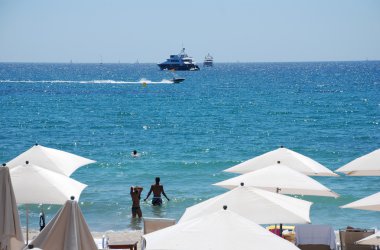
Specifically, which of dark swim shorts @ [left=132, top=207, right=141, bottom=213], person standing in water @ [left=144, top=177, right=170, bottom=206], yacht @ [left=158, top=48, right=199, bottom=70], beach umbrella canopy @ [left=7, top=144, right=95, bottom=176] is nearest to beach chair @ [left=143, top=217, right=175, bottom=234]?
beach umbrella canopy @ [left=7, top=144, right=95, bottom=176]

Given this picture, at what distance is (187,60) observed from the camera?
513 ft

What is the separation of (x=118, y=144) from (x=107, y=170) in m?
9.75

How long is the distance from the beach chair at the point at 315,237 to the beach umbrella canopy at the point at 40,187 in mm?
3758

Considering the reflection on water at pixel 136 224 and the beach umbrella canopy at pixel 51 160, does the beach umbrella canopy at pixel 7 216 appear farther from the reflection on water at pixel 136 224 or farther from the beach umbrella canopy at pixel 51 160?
the reflection on water at pixel 136 224

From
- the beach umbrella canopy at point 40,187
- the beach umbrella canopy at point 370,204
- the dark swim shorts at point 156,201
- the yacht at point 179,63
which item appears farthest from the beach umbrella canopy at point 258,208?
→ the yacht at point 179,63

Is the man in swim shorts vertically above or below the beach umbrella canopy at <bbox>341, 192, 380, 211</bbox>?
below

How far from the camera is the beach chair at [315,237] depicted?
1185cm

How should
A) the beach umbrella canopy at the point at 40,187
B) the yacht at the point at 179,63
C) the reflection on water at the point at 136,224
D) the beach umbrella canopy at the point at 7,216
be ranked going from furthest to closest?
1. the yacht at the point at 179,63
2. the reflection on water at the point at 136,224
3. the beach umbrella canopy at the point at 40,187
4. the beach umbrella canopy at the point at 7,216

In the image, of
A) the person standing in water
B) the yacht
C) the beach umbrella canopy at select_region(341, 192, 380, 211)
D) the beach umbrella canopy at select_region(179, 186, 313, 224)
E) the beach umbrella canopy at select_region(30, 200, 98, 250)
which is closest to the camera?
the beach umbrella canopy at select_region(30, 200, 98, 250)

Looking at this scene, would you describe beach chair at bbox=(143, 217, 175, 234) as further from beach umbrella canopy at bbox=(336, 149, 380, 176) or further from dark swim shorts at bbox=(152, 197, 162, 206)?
dark swim shorts at bbox=(152, 197, 162, 206)

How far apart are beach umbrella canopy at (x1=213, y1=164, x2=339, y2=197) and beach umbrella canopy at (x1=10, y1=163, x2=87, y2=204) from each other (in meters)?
2.87

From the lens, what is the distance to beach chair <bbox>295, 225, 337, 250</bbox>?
11852mm

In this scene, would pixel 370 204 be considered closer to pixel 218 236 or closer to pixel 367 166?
pixel 367 166

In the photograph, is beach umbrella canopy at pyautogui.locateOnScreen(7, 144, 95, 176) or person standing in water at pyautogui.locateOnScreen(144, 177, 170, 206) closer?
beach umbrella canopy at pyautogui.locateOnScreen(7, 144, 95, 176)
